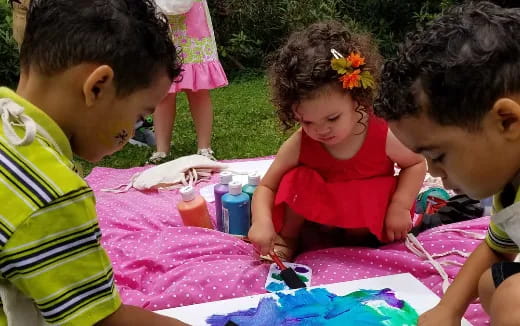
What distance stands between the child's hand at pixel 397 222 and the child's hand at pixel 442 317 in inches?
20.1

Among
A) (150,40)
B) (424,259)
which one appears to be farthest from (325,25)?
(150,40)

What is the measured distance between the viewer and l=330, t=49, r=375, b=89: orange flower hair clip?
1.67m

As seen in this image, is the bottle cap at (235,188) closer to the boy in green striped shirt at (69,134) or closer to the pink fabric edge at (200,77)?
the boy in green striped shirt at (69,134)

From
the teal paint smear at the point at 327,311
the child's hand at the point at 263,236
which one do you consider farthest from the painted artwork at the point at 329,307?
the child's hand at the point at 263,236

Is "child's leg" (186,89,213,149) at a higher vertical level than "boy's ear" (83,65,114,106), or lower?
lower

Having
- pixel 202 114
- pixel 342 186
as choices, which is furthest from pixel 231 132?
pixel 342 186

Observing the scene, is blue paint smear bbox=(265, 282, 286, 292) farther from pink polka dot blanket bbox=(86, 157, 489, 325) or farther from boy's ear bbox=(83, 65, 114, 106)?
boy's ear bbox=(83, 65, 114, 106)

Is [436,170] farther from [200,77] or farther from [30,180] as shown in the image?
[200,77]

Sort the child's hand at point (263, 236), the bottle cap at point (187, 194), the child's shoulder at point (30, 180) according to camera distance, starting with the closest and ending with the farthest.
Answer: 1. the child's shoulder at point (30, 180)
2. the child's hand at point (263, 236)
3. the bottle cap at point (187, 194)

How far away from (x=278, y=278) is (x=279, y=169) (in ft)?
1.28

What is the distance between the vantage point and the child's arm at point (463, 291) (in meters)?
1.20

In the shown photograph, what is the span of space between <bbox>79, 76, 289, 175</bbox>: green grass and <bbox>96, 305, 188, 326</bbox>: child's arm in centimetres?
176

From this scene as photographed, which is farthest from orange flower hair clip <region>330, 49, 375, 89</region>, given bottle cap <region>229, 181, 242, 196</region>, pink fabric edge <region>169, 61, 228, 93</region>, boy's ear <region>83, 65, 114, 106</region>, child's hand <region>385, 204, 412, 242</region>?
pink fabric edge <region>169, 61, 228, 93</region>

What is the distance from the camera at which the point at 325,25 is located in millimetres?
1913
